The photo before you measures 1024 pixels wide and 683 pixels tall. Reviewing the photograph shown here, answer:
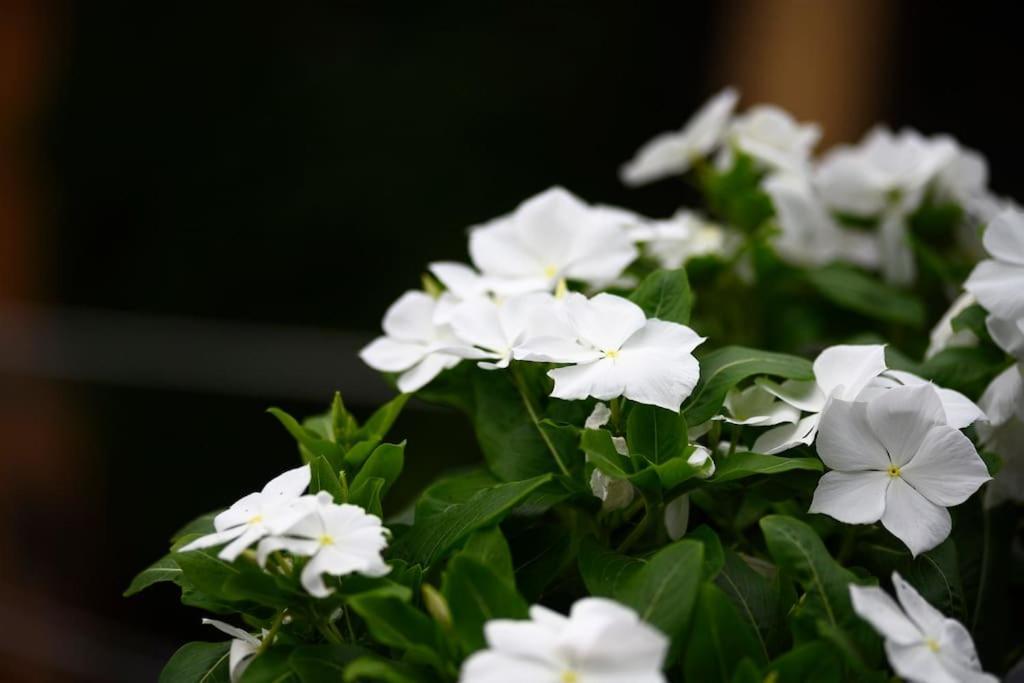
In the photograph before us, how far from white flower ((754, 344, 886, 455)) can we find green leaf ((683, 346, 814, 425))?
1 centimetres

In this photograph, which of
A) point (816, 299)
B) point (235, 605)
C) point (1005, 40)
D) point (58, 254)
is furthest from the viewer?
point (58, 254)

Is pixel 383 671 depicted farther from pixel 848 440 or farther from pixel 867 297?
pixel 867 297

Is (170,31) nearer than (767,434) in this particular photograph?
No

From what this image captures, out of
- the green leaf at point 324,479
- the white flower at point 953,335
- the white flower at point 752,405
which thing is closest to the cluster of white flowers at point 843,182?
the white flower at point 953,335

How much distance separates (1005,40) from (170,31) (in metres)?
2.29

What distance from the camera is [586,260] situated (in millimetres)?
723

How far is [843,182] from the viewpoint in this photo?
961mm

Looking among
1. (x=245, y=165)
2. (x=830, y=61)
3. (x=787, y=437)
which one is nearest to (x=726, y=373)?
(x=787, y=437)

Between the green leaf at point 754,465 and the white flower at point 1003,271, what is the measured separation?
0.57 feet

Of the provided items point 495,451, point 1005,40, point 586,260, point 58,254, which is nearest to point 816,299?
point 586,260

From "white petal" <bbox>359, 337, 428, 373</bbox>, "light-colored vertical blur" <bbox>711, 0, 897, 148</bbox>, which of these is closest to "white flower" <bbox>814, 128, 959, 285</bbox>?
"white petal" <bbox>359, 337, 428, 373</bbox>

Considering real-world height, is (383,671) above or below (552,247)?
below

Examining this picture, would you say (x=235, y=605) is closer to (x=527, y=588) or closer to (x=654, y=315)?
(x=527, y=588)

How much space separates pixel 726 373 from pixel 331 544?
0.25 meters
